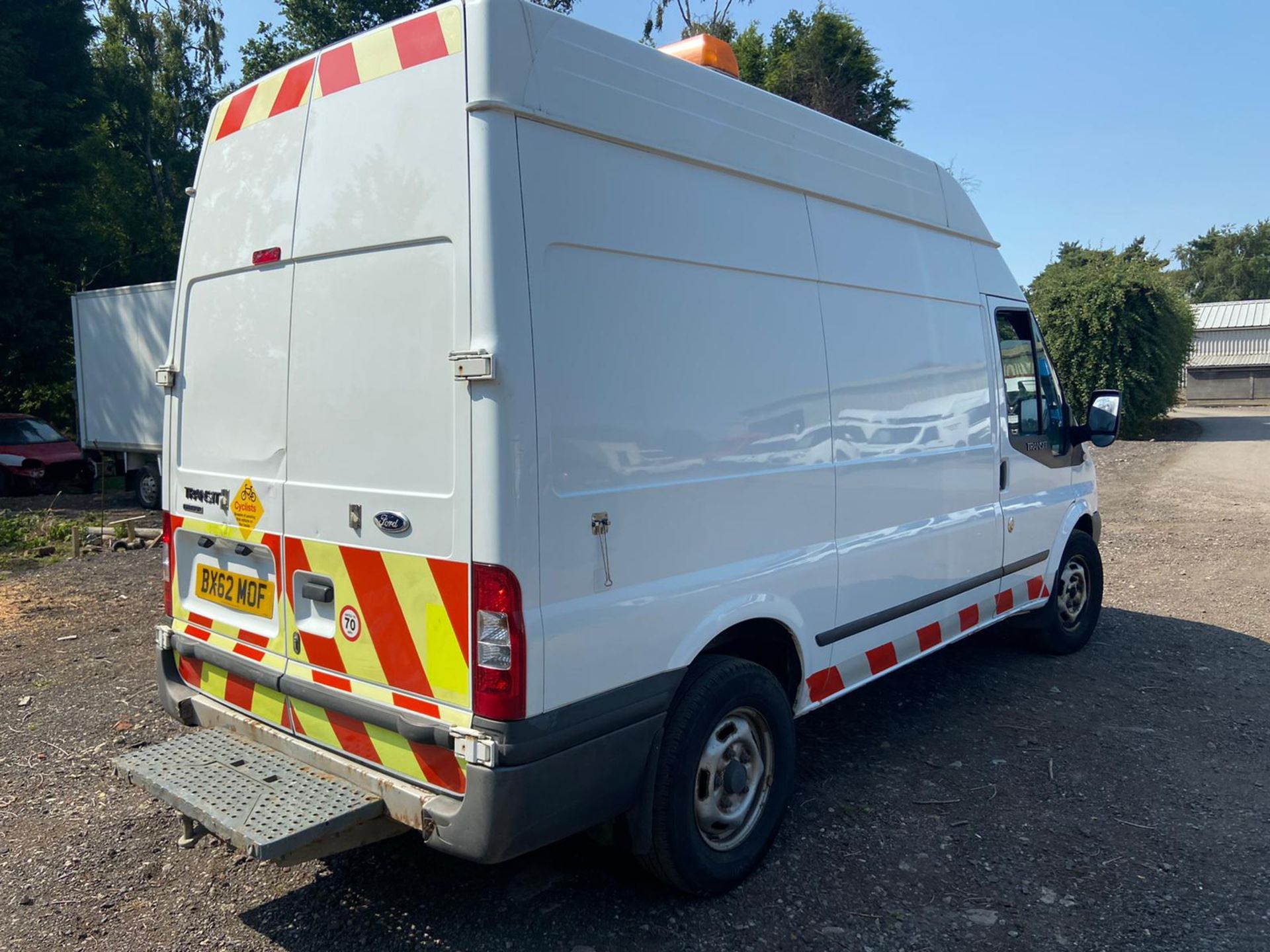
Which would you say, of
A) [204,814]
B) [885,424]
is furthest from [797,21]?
[204,814]

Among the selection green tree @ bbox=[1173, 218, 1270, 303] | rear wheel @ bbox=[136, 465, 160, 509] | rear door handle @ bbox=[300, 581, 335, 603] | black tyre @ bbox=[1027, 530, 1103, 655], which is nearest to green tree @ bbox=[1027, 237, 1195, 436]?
black tyre @ bbox=[1027, 530, 1103, 655]

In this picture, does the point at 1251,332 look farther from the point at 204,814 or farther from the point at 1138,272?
the point at 204,814

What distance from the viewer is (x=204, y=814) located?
2789 millimetres

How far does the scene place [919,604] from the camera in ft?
14.5

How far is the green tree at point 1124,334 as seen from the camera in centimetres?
2152

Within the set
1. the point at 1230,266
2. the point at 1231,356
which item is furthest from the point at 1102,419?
the point at 1230,266

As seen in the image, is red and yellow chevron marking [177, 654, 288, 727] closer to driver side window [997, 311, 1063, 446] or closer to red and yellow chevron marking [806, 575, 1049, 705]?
red and yellow chevron marking [806, 575, 1049, 705]

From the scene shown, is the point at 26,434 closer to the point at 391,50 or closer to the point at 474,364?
the point at 391,50

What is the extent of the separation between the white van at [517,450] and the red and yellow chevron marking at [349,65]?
0.05ft

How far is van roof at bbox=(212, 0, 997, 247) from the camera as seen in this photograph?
2.65m

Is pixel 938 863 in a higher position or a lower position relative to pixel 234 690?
lower

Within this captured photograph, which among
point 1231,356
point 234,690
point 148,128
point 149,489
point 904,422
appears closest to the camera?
point 234,690

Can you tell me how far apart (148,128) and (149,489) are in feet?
52.4

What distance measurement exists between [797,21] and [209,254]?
31.7 m
